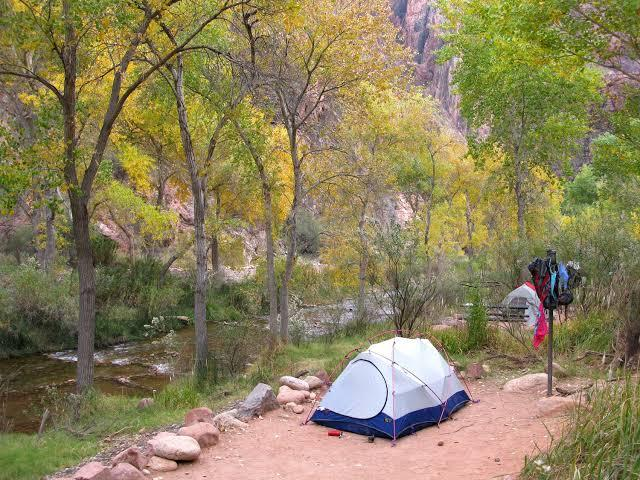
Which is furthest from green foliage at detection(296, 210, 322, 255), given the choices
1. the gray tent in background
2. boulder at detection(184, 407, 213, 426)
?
boulder at detection(184, 407, 213, 426)

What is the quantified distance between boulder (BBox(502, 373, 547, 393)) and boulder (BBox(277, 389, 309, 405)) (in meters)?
3.42

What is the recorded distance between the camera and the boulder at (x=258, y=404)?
945 centimetres

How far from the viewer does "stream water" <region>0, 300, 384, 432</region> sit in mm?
13352

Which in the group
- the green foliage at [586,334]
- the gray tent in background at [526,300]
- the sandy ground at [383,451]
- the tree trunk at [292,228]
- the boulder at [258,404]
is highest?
the tree trunk at [292,228]

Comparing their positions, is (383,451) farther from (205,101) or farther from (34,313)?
(34,313)

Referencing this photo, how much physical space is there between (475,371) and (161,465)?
6.22 metres

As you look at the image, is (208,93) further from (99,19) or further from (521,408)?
(521,408)

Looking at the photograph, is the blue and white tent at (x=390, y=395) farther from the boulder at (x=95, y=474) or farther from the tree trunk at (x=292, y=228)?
the tree trunk at (x=292, y=228)

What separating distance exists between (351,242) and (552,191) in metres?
18.4

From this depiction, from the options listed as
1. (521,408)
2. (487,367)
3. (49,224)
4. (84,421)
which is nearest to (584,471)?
(521,408)

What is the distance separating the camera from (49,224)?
2134 cm

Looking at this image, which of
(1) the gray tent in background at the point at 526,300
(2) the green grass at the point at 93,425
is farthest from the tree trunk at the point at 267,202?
(1) the gray tent in background at the point at 526,300

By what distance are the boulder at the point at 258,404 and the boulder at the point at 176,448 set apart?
1.82 m

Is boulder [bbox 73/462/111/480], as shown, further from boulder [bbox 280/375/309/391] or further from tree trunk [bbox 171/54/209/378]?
tree trunk [bbox 171/54/209/378]
